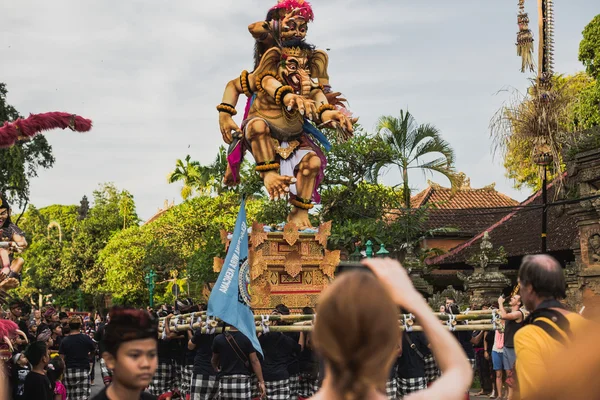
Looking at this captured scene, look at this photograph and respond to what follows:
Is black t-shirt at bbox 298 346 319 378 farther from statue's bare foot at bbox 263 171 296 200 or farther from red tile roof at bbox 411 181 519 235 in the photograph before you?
red tile roof at bbox 411 181 519 235

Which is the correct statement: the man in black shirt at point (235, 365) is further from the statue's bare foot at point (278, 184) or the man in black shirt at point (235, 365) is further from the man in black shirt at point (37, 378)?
the statue's bare foot at point (278, 184)

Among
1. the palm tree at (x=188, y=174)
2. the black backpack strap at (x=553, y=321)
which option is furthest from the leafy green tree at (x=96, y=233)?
the black backpack strap at (x=553, y=321)

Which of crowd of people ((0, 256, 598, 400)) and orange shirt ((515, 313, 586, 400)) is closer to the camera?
crowd of people ((0, 256, 598, 400))

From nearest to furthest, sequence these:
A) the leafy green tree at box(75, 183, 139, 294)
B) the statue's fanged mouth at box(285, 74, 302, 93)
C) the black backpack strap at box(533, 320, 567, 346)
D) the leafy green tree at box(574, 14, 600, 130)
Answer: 1. the black backpack strap at box(533, 320, 567, 346)
2. the statue's fanged mouth at box(285, 74, 302, 93)
3. the leafy green tree at box(574, 14, 600, 130)
4. the leafy green tree at box(75, 183, 139, 294)

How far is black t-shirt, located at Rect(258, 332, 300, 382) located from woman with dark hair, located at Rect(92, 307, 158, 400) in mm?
6593

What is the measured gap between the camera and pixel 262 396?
10.9 metres

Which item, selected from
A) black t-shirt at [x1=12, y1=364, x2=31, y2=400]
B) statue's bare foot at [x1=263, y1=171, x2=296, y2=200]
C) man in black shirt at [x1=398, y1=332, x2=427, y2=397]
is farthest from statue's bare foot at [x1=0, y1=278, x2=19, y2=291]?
man in black shirt at [x1=398, y1=332, x2=427, y2=397]

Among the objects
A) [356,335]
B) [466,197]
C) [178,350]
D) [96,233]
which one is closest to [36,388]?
[356,335]

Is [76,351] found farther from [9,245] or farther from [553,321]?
[553,321]

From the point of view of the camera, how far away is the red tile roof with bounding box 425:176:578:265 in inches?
989

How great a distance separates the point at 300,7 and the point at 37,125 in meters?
5.38

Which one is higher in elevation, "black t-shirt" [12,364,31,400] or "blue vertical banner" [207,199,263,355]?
"blue vertical banner" [207,199,263,355]

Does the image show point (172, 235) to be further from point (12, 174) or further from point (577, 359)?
point (577, 359)

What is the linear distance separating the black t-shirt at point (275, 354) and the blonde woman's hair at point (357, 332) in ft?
27.7
